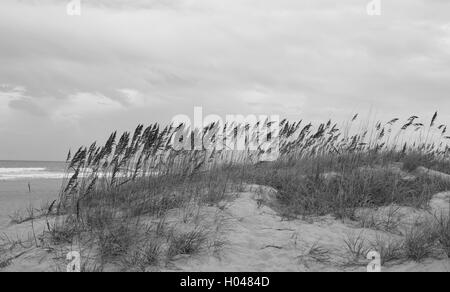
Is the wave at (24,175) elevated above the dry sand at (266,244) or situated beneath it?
situated beneath

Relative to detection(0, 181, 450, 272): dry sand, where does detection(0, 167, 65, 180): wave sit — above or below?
below

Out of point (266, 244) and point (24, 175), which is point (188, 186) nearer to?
point (266, 244)

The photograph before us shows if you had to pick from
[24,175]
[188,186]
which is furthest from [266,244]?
[24,175]

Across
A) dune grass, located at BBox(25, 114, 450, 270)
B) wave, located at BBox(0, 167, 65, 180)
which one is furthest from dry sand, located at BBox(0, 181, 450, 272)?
wave, located at BBox(0, 167, 65, 180)

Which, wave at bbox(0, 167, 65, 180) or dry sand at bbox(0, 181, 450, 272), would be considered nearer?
dry sand at bbox(0, 181, 450, 272)

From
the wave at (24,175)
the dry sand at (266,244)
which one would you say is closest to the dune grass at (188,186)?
the dry sand at (266,244)

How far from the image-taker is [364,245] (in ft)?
13.0

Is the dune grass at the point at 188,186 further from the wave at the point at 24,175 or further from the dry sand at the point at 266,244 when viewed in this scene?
the wave at the point at 24,175

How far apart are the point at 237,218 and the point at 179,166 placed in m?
1.75

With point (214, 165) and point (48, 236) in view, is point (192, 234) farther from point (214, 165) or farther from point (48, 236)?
point (214, 165)

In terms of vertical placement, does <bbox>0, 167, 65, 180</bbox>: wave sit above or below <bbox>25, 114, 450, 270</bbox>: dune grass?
below

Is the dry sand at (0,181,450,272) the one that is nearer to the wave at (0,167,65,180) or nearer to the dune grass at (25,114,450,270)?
the dune grass at (25,114,450,270)
